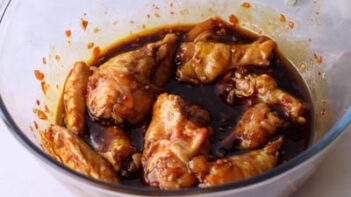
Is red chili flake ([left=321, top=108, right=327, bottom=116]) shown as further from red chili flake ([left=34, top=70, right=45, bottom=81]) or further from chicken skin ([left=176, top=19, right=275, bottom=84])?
red chili flake ([left=34, top=70, right=45, bottom=81])

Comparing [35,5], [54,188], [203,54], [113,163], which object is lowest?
[54,188]

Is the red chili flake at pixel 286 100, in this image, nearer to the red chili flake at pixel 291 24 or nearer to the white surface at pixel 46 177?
the white surface at pixel 46 177

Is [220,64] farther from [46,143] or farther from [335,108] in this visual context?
[46,143]

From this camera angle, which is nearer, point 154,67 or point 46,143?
point 46,143

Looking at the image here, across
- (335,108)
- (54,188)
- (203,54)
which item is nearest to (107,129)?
(54,188)

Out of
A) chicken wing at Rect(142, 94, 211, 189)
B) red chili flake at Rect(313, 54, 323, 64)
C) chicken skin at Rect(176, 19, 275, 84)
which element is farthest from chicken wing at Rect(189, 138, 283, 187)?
red chili flake at Rect(313, 54, 323, 64)

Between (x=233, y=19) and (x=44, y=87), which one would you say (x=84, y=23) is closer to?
(x=44, y=87)
